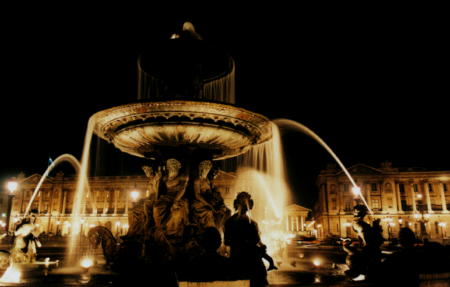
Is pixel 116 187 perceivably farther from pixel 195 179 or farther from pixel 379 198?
pixel 195 179

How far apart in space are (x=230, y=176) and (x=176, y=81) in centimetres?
6346

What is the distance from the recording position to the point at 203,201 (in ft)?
28.6

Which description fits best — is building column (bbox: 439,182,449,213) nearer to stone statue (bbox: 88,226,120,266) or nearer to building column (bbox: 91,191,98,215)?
building column (bbox: 91,191,98,215)

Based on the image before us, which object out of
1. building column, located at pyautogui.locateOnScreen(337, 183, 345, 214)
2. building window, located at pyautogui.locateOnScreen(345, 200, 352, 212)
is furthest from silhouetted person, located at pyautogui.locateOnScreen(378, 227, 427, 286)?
building window, located at pyautogui.locateOnScreen(345, 200, 352, 212)

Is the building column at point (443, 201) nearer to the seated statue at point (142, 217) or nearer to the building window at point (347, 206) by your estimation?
the building window at point (347, 206)

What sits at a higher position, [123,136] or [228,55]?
[228,55]

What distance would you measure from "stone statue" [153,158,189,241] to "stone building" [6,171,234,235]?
211 ft

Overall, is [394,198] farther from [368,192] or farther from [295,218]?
[295,218]

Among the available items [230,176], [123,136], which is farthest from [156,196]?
[230,176]

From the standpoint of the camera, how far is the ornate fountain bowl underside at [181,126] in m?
Result: 7.95

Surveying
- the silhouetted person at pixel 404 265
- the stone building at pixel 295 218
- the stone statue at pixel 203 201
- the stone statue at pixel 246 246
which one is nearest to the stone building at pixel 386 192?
the stone building at pixel 295 218

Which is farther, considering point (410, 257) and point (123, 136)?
point (123, 136)

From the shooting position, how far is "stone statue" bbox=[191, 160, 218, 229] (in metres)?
8.46

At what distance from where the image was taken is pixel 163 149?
31.4 feet
